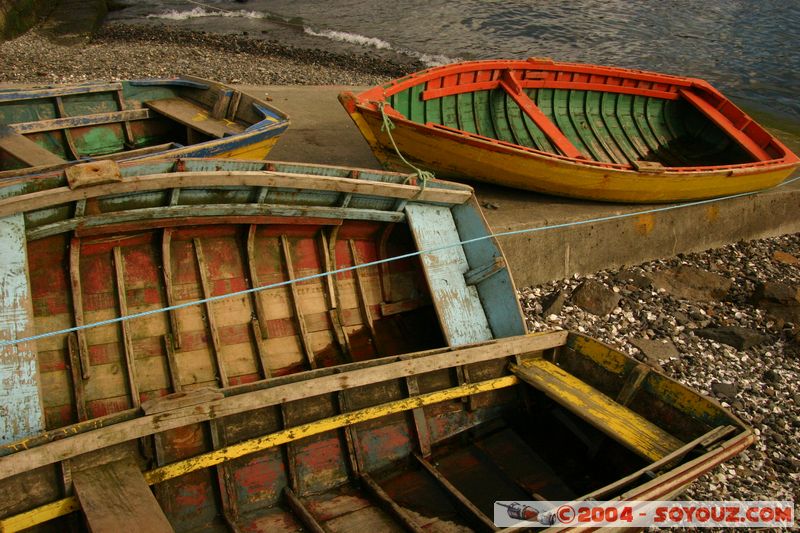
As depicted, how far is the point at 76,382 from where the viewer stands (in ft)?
15.3

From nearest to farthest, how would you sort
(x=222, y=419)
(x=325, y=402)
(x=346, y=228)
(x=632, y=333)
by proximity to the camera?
1. (x=222, y=419)
2. (x=325, y=402)
3. (x=346, y=228)
4. (x=632, y=333)

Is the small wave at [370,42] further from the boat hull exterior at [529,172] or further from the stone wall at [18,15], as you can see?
the boat hull exterior at [529,172]

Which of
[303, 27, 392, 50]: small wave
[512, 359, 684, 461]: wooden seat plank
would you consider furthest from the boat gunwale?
[303, 27, 392, 50]: small wave

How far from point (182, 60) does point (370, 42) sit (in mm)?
8038

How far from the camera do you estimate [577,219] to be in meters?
8.78

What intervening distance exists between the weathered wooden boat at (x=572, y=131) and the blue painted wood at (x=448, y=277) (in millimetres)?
2148

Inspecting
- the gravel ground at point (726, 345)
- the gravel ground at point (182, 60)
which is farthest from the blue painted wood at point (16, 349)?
the gravel ground at point (182, 60)

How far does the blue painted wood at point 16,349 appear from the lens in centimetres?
404

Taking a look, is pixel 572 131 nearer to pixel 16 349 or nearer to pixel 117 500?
pixel 16 349

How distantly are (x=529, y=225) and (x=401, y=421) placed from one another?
154 inches

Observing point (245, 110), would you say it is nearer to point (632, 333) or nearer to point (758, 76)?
point (632, 333)

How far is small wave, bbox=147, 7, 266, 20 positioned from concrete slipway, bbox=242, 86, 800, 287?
13988mm

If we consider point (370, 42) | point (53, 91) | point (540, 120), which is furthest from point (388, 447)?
point (370, 42)

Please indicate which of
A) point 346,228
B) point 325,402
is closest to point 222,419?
point 325,402
